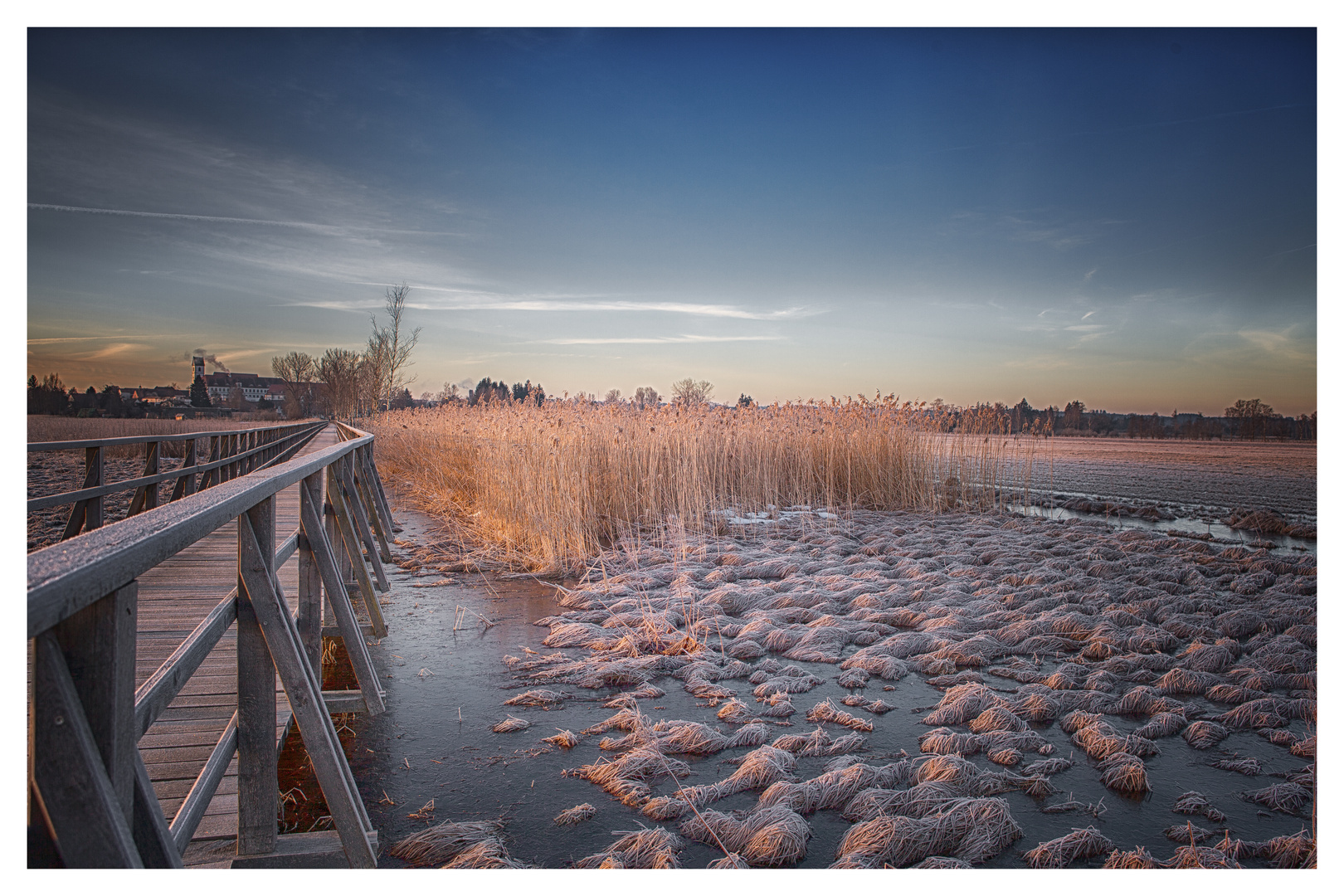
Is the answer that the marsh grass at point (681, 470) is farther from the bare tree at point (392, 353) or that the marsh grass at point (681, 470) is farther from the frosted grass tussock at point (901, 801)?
the bare tree at point (392, 353)

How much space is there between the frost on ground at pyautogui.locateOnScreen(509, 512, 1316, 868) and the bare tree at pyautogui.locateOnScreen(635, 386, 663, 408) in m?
3.59

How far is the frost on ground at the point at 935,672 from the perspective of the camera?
7.40ft

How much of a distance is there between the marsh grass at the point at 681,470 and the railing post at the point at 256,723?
4378mm

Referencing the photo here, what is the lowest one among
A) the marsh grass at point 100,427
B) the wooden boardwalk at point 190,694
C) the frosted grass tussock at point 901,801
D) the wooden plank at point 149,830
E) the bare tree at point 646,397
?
the frosted grass tussock at point 901,801

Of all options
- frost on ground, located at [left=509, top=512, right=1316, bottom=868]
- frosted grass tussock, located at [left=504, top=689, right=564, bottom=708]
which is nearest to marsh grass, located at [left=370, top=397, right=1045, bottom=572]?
frost on ground, located at [left=509, top=512, right=1316, bottom=868]

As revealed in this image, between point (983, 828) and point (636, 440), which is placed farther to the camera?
point (636, 440)

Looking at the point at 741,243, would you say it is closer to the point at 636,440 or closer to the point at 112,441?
the point at 636,440

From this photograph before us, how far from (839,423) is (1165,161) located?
465 cm

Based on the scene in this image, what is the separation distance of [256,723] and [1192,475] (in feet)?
50.0

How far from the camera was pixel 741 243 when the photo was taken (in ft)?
29.6

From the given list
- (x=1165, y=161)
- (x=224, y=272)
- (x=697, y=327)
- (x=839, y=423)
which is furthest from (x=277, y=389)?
(x=1165, y=161)

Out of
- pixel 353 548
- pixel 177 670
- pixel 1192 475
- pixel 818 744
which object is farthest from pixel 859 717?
pixel 1192 475

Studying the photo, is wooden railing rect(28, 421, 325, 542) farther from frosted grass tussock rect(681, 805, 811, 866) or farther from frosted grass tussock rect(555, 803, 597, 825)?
frosted grass tussock rect(681, 805, 811, 866)

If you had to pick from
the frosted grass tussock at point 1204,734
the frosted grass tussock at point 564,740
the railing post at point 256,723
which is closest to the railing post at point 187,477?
the frosted grass tussock at point 564,740
